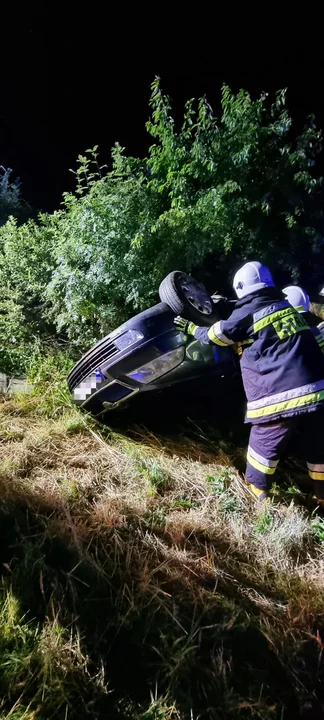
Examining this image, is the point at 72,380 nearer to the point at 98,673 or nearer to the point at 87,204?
the point at 87,204

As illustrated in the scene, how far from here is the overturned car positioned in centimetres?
271

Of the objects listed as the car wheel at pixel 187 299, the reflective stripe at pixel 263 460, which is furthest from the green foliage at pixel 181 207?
the reflective stripe at pixel 263 460

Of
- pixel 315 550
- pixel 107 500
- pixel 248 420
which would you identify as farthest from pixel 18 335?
pixel 315 550

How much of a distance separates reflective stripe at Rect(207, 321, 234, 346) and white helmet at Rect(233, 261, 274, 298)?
0.36 meters

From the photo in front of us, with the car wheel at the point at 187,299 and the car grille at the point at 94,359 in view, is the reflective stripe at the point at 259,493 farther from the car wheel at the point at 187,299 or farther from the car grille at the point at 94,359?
the car grille at the point at 94,359

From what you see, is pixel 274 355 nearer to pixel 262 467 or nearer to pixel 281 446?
pixel 281 446

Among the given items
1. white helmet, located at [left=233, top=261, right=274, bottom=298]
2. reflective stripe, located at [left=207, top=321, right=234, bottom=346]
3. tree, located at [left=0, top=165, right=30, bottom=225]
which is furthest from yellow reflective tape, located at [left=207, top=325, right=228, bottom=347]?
tree, located at [left=0, top=165, right=30, bottom=225]

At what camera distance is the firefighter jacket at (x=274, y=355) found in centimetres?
240

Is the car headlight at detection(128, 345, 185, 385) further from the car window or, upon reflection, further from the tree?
the tree

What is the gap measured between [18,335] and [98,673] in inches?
130

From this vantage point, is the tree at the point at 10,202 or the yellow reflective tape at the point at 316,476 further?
the tree at the point at 10,202

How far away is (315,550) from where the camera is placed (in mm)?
2221

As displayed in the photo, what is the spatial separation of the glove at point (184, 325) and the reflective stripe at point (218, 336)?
0.18 m

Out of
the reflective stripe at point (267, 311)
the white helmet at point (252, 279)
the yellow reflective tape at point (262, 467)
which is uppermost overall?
the white helmet at point (252, 279)
